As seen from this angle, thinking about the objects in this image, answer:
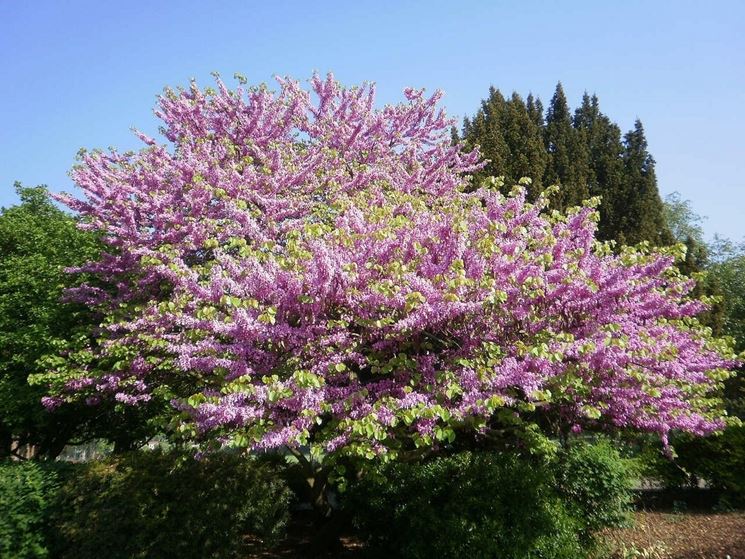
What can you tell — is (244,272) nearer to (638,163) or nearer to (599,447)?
(599,447)

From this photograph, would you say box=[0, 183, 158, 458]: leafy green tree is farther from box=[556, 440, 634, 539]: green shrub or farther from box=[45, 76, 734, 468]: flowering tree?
box=[556, 440, 634, 539]: green shrub

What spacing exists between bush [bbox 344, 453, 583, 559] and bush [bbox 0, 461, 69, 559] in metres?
5.11

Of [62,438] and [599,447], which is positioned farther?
[62,438]

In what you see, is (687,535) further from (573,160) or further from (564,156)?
(573,160)

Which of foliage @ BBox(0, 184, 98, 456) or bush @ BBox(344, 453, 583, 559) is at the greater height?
foliage @ BBox(0, 184, 98, 456)

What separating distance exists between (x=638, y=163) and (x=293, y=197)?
53.7ft

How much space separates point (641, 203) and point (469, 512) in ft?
50.4

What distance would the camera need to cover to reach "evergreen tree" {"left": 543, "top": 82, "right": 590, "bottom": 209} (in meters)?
16.2

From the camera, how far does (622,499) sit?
29.7 feet

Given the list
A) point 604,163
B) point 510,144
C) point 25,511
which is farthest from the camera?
point 604,163

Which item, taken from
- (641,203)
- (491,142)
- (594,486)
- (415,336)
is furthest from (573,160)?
(415,336)

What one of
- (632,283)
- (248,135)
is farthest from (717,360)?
(248,135)

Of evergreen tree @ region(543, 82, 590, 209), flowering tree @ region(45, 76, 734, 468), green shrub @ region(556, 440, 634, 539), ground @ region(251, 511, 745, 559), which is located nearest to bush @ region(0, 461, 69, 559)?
flowering tree @ region(45, 76, 734, 468)

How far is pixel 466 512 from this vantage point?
6.63 m
